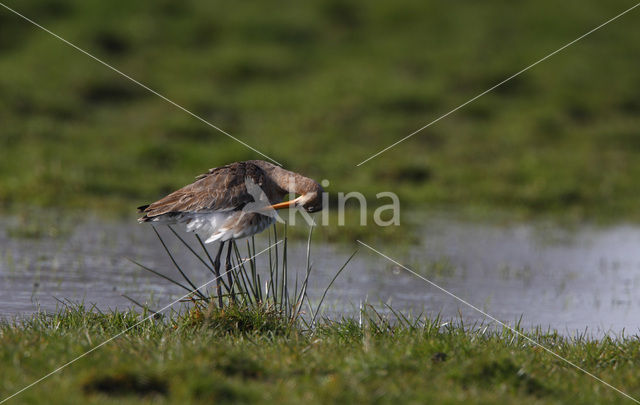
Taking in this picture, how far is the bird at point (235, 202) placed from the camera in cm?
684

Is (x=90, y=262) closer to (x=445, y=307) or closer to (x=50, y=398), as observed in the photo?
(x=445, y=307)

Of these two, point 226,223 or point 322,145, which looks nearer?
point 226,223

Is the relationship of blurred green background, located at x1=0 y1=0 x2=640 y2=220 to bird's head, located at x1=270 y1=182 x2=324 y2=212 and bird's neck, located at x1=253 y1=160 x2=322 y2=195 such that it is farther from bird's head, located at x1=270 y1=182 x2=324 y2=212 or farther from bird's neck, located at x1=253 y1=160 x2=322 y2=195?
bird's head, located at x1=270 y1=182 x2=324 y2=212

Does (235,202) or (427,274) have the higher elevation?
(235,202)

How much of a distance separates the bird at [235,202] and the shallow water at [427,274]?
1.03 meters

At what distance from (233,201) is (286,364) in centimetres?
181

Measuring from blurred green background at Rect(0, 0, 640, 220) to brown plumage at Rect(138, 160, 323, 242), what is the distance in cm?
633

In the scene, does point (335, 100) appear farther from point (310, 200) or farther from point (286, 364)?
point (286, 364)

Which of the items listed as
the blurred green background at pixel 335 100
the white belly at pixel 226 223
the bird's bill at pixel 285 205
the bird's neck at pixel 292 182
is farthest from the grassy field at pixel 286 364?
the blurred green background at pixel 335 100

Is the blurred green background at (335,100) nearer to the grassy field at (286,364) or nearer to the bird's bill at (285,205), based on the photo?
the bird's bill at (285,205)

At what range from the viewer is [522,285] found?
9734 millimetres

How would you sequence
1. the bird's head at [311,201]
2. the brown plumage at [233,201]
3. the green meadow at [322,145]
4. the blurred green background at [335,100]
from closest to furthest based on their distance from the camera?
the green meadow at [322,145], the bird's head at [311,201], the brown plumage at [233,201], the blurred green background at [335,100]

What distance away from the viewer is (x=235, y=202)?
689 cm

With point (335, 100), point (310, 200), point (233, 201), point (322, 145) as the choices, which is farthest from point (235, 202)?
point (335, 100)
